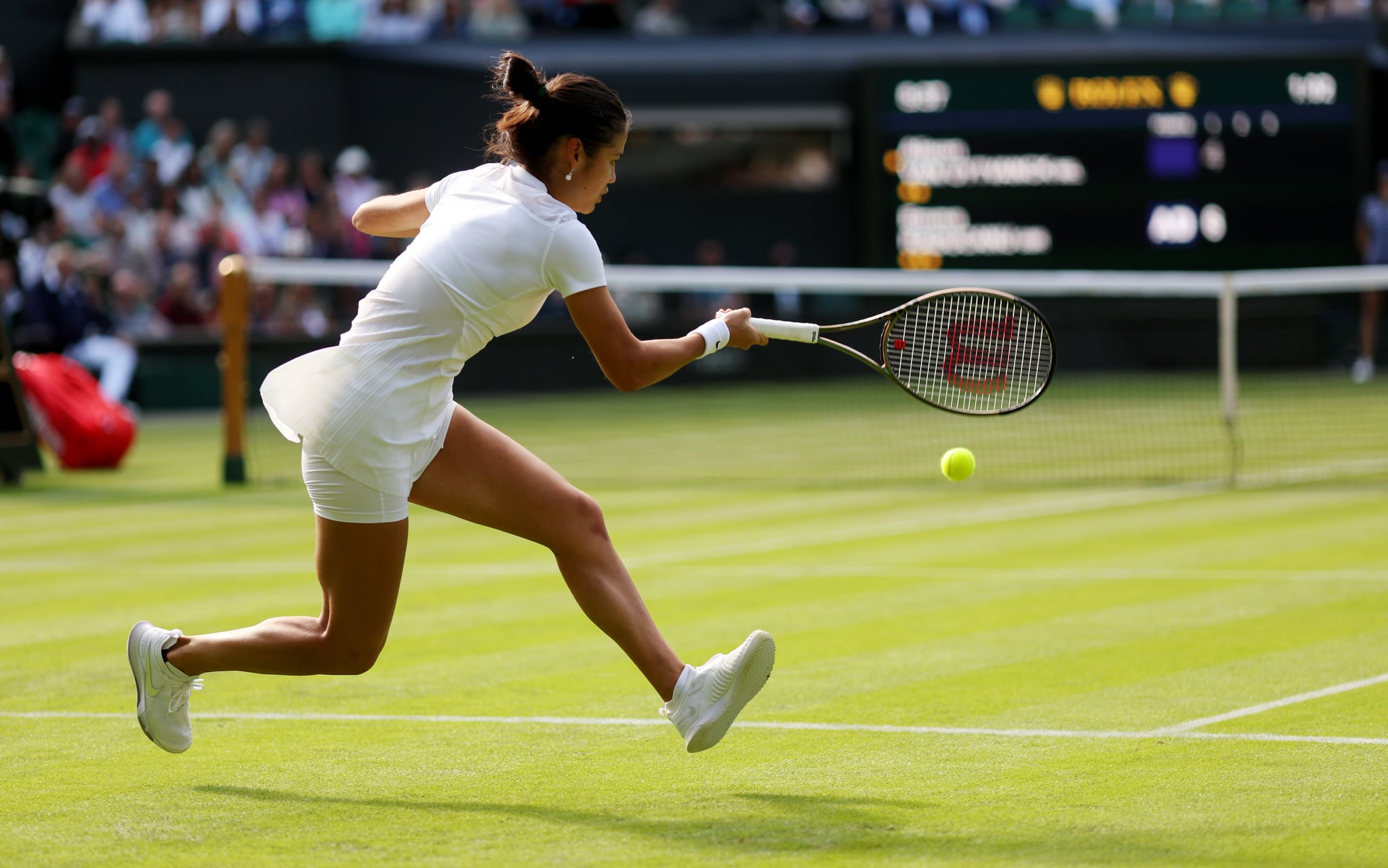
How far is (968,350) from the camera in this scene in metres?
5.60

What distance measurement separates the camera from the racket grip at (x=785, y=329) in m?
4.91

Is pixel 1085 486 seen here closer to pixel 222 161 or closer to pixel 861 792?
pixel 861 792

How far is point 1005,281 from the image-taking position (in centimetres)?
1348

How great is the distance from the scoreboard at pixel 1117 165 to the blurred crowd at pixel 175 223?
676cm

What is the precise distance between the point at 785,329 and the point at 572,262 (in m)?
0.74

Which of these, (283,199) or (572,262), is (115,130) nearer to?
(283,199)

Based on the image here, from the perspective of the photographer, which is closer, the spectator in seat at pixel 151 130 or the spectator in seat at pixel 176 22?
the spectator in seat at pixel 151 130

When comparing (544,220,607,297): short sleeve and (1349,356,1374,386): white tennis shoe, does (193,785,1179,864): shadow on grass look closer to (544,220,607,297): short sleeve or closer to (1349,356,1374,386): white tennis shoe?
(544,220,607,297): short sleeve


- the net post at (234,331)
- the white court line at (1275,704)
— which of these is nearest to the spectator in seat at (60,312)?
the net post at (234,331)

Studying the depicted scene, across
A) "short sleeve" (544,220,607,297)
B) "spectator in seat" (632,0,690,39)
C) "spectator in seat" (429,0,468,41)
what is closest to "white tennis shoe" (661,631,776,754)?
"short sleeve" (544,220,607,297)

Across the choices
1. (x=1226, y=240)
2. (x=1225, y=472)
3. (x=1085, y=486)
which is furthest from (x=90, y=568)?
(x=1226, y=240)

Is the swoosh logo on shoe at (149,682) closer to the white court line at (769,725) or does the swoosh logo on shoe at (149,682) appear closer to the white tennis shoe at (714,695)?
the white court line at (769,725)

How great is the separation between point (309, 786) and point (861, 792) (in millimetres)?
1490

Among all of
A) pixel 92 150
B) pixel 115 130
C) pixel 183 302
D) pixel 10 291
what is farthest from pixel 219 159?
pixel 10 291
